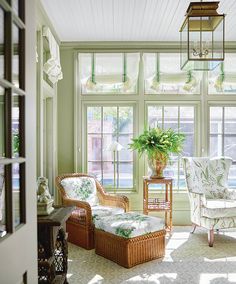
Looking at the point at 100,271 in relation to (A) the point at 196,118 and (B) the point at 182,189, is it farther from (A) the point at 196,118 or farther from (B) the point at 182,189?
(A) the point at 196,118

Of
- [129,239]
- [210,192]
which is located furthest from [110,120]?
[129,239]

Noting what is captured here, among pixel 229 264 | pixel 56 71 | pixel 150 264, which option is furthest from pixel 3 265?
pixel 56 71

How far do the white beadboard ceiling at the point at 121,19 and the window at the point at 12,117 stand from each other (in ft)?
9.71

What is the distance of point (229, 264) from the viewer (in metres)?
3.73

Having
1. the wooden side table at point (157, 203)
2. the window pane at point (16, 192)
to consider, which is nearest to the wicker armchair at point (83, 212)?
the wooden side table at point (157, 203)

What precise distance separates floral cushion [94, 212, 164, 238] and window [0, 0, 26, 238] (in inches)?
95.2

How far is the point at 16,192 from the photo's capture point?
127 centimetres

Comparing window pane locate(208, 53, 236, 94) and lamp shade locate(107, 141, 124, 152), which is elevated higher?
window pane locate(208, 53, 236, 94)

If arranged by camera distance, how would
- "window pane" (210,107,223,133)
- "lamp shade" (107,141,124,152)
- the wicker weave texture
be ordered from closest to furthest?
the wicker weave texture, "lamp shade" (107,141,124,152), "window pane" (210,107,223,133)

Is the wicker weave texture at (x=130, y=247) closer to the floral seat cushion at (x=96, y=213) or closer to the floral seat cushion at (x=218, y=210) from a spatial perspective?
the floral seat cushion at (x=96, y=213)

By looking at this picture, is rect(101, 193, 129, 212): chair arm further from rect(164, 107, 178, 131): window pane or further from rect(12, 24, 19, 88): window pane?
rect(12, 24, 19, 88): window pane

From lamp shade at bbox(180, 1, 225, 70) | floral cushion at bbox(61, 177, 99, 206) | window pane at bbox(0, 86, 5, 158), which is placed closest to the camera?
window pane at bbox(0, 86, 5, 158)

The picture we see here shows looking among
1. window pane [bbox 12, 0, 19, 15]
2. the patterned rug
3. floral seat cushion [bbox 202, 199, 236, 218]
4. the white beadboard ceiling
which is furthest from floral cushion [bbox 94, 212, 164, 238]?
window pane [bbox 12, 0, 19, 15]

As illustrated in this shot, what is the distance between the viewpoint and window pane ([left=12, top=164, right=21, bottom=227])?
1237 millimetres
